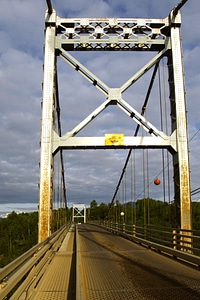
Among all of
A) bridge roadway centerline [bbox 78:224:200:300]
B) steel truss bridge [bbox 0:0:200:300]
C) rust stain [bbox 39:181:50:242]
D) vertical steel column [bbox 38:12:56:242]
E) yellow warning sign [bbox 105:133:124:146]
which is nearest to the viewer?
bridge roadway centerline [bbox 78:224:200:300]

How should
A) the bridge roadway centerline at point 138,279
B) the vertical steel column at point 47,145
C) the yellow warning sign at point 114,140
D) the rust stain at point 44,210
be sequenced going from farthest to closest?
the yellow warning sign at point 114,140 < the vertical steel column at point 47,145 < the rust stain at point 44,210 < the bridge roadway centerline at point 138,279

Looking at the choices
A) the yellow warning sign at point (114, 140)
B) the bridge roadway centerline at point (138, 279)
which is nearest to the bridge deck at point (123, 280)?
the bridge roadway centerline at point (138, 279)

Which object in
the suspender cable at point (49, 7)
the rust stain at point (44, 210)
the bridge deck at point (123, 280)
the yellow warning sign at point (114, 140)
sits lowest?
the bridge deck at point (123, 280)

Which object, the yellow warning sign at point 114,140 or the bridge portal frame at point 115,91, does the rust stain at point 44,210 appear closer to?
the bridge portal frame at point 115,91

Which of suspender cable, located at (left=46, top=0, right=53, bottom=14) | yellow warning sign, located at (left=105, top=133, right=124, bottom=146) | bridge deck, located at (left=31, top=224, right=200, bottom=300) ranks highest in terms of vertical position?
suspender cable, located at (left=46, top=0, right=53, bottom=14)

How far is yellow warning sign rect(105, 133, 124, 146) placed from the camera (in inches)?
619

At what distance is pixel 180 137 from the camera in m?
15.4

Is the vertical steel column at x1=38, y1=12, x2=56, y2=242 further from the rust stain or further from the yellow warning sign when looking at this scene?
the yellow warning sign

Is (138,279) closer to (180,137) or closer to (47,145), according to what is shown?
(47,145)

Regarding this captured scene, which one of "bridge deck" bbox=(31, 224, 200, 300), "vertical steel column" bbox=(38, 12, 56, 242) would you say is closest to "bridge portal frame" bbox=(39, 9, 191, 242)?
"vertical steel column" bbox=(38, 12, 56, 242)

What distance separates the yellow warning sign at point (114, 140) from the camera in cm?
1571

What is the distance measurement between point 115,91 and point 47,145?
167 inches

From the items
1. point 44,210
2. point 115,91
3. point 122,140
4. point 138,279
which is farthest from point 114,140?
point 138,279

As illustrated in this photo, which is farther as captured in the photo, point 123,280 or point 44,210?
point 44,210
